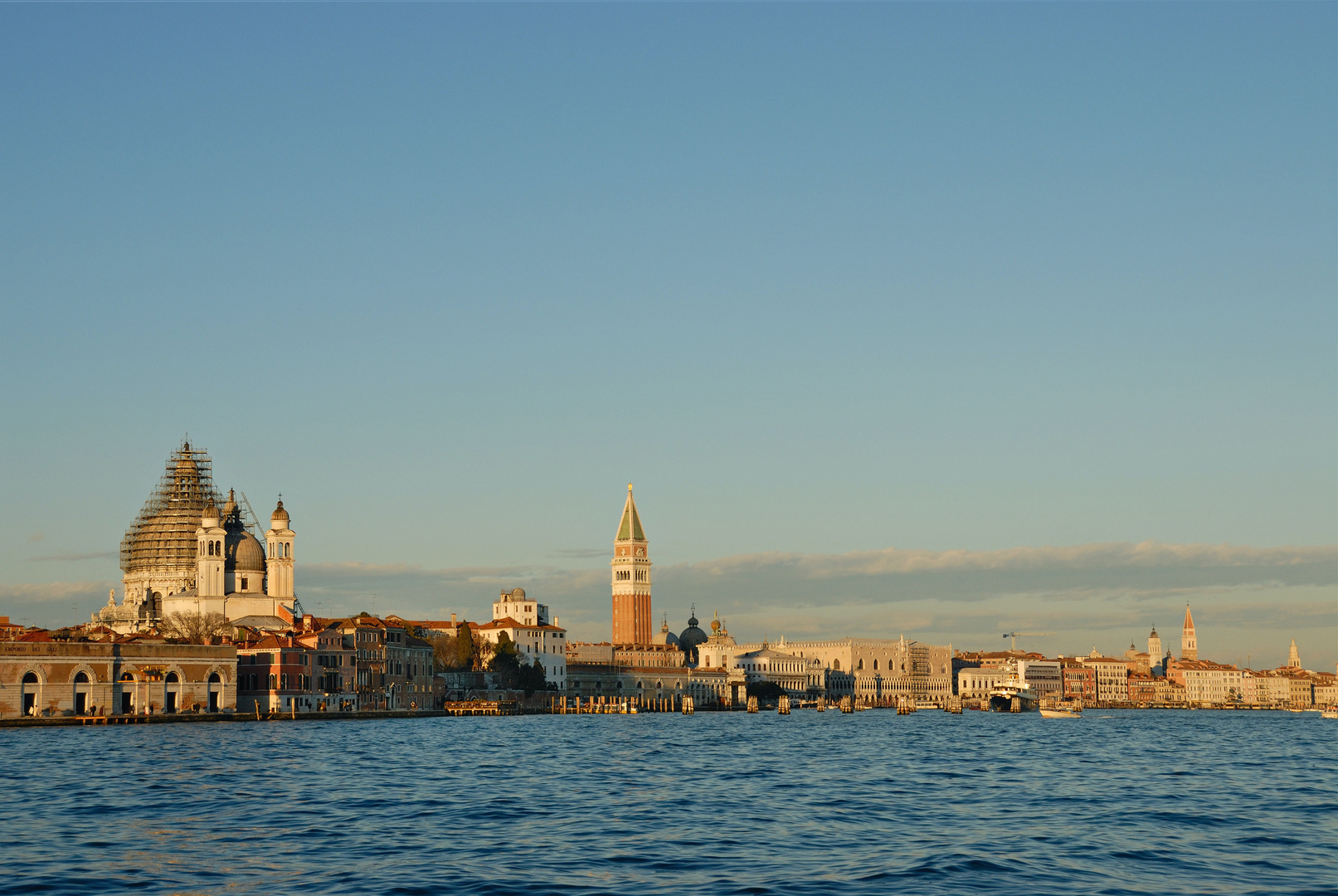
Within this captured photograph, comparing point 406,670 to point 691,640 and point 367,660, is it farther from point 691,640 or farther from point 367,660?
point 691,640

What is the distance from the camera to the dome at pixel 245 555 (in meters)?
114

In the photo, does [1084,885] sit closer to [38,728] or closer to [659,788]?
[659,788]

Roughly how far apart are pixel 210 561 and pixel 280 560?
515 cm

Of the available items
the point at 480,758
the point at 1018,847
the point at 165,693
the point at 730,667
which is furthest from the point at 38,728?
the point at 730,667

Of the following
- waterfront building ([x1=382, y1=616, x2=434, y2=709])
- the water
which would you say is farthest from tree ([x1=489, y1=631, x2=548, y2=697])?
the water

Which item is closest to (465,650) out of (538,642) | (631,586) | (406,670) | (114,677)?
(406,670)

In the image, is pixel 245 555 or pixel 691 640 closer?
pixel 245 555

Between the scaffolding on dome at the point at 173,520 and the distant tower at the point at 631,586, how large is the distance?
5832 centimetres

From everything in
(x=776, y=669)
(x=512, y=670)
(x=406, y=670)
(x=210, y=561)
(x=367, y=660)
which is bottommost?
(x=776, y=669)

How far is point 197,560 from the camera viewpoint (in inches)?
4486

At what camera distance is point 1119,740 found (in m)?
68.9

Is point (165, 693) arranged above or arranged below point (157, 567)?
below

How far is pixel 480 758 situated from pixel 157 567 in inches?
2947

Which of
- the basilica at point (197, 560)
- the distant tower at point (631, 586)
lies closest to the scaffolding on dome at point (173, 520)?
the basilica at point (197, 560)
